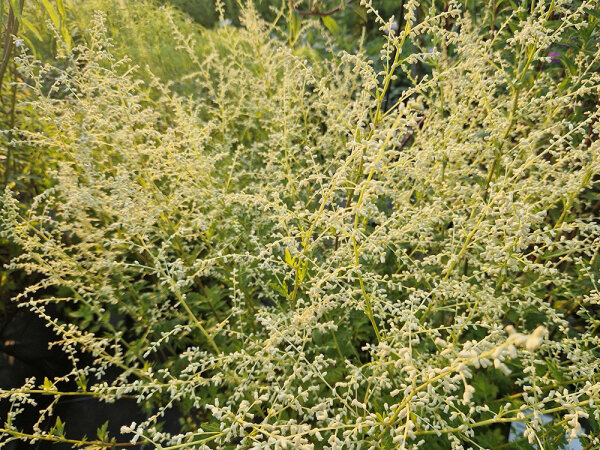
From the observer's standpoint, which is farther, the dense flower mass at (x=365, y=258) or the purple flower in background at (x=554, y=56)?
the purple flower in background at (x=554, y=56)

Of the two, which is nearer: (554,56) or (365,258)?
(365,258)

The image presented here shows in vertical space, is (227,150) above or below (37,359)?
above

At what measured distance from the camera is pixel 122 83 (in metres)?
1.79

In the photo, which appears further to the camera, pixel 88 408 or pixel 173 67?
pixel 173 67

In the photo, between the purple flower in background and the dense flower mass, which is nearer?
the dense flower mass

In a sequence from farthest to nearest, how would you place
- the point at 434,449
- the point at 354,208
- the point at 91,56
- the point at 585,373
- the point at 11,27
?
the point at 11,27 < the point at 91,56 < the point at 434,449 < the point at 585,373 < the point at 354,208

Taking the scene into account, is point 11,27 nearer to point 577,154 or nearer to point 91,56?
point 91,56

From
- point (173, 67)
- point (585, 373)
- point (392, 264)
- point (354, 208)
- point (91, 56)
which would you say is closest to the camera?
point (354, 208)

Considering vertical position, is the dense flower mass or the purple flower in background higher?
the purple flower in background

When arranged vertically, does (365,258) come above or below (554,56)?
below

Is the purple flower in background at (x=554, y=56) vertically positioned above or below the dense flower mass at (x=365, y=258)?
above

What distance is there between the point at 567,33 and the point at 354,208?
1976mm

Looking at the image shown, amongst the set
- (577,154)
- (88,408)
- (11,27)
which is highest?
(11,27)

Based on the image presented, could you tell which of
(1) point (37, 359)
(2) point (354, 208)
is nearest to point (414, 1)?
(2) point (354, 208)
